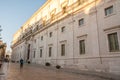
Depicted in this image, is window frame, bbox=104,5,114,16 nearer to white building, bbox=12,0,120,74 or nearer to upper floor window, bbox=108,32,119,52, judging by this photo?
white building, bbox=12,0,120,74

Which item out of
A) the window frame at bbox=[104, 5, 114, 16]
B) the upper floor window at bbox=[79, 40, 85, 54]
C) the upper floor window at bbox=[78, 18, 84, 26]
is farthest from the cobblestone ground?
the upper floor window at bbox=[78, 18, 84, 26]

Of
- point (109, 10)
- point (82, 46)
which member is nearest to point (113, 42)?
point (109, 10)

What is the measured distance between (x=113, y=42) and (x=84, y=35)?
3.94 m

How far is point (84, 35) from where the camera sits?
605 inches

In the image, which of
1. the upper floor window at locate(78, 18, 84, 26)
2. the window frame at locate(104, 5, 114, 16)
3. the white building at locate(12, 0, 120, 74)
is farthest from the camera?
the upper floor window at locate(78, 18, 84, 26)

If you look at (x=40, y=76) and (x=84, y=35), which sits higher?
(x=84, y=35)

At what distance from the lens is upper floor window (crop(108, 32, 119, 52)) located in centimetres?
1194

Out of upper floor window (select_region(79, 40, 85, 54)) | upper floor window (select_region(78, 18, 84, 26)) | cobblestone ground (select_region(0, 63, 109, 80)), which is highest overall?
upper floor window (select_region(78, 18, 84, 26))

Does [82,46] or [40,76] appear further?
[82,46]

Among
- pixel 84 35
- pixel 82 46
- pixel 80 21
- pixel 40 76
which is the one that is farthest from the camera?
pixel 80 21

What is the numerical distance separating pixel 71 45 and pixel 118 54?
23.2 ft

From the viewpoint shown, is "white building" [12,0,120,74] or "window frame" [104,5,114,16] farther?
"window frame" [104,5,114,16]

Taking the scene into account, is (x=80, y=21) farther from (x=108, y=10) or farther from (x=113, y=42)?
(x=113, y=42)

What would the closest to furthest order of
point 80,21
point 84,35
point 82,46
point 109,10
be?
point 109,10
point 84,35
point 82,46
point 80,21
